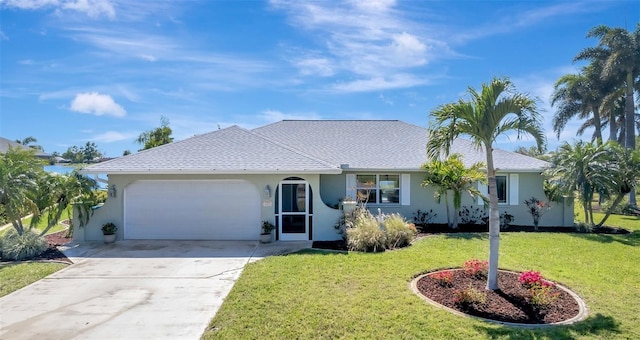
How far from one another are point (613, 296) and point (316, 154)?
12635 mm

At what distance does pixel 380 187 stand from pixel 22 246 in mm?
13303

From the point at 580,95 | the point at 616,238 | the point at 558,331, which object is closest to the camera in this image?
the point at 558,331

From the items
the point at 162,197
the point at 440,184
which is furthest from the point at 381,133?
the point at 162,197

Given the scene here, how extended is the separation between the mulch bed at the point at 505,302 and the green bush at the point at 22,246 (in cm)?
1162

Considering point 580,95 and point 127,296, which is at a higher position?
point 580,95

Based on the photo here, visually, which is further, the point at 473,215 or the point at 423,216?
the point at 473,215

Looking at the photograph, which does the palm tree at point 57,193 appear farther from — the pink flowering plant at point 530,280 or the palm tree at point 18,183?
the pink flowering plant at point 530,280

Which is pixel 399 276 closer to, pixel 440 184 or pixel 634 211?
pixel 440 184

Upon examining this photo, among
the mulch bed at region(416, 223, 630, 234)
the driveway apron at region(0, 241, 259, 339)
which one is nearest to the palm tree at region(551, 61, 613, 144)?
the mulch bed at region(416, 223, 630, 234)

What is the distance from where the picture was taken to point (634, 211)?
21703 millimetres

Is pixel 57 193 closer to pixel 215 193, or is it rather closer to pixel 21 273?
pixel 21 273

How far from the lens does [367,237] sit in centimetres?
1136

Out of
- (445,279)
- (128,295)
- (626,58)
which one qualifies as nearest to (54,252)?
(128,295)

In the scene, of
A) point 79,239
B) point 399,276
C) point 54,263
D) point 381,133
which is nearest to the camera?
point 399,276
